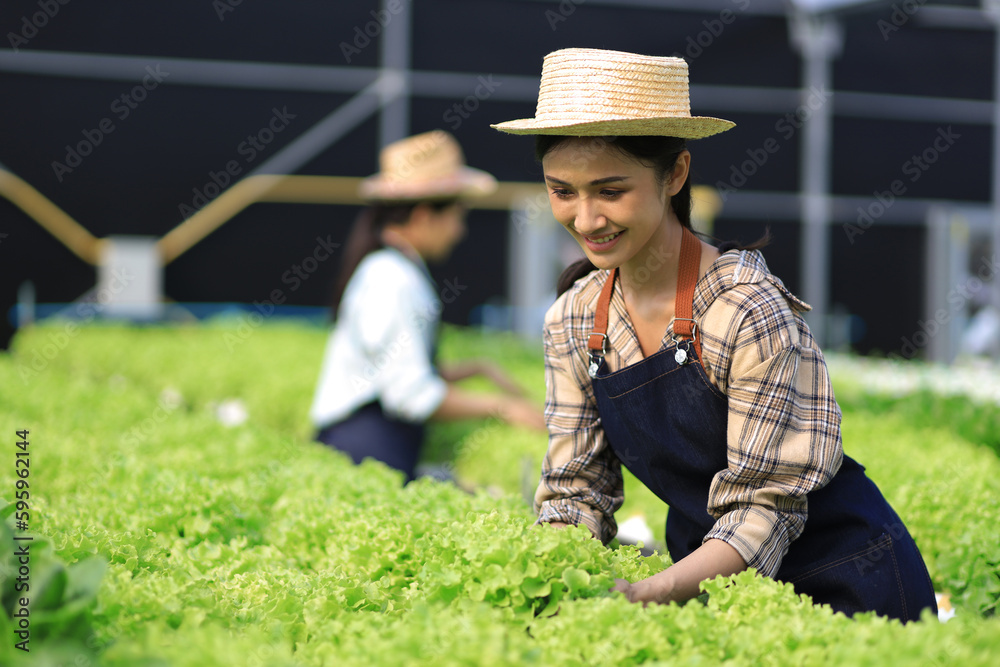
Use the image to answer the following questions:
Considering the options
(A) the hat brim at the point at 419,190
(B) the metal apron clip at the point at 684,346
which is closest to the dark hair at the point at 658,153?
(B) the metal apron clip at the point at 684,346

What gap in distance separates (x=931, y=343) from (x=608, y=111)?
46.1 feet

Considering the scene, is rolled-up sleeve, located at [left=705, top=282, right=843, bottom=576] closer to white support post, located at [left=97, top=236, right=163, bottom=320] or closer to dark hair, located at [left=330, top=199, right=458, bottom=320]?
dark hair, located at [left=330, top=199, right=458, bottom=320]

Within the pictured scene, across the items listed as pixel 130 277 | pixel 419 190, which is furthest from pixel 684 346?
pixel 130 277

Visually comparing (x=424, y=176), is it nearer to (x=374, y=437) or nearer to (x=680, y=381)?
(x=374, y=437)

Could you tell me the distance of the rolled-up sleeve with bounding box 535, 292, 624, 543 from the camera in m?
2.43

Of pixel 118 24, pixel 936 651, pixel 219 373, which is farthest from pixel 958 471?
pixel 118 24

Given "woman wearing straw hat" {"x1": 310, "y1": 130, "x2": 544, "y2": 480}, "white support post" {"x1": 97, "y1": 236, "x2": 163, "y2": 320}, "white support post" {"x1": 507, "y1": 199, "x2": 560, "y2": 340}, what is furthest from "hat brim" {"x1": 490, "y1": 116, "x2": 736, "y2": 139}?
"white support post" {"x1": 97, "y1": 236, "x2": 163, "y2": 320}

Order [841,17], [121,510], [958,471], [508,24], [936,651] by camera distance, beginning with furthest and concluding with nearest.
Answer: [508,24]
[841,17]
[958,471]
[121,510]
[936,651]

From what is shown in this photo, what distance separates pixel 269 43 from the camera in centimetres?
1409

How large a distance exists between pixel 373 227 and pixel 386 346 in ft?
2.36

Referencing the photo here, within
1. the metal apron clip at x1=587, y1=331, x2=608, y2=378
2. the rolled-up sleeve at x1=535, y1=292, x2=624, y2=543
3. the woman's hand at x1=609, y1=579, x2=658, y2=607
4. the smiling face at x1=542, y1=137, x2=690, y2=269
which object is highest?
the smiling face at x1=542, y1=137, x2=690, y2=269

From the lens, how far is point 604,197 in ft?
7.02

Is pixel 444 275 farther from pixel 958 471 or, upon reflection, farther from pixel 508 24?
pixel 958 471

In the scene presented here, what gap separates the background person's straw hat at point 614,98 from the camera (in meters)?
2.08
